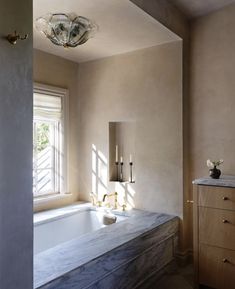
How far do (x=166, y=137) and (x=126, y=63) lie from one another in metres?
1.03

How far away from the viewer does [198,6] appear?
9.30 ft

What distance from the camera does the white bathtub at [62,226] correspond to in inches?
115

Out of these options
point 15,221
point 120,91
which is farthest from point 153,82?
point 15,221

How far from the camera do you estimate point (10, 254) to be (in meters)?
1.35

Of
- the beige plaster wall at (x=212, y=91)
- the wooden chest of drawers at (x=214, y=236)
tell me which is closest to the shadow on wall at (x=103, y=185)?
the beige plaster wall at (x=212, y=91)

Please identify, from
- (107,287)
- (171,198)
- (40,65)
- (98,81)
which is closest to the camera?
(107,287)

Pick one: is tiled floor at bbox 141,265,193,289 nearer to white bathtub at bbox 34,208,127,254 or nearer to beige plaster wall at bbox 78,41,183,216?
beige plaster wall at bbox 78,41,183,216

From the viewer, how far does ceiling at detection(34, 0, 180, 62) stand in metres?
2.28

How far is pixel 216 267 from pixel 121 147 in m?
1.73

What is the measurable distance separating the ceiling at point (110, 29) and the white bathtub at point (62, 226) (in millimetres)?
1896

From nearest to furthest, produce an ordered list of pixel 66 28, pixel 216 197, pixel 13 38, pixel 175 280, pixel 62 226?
pixel 13 38 → pixel 66 28 → pixel 216 197 → pixel 175 280 → pixel 62 226

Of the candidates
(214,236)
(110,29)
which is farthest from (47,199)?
(110,29)

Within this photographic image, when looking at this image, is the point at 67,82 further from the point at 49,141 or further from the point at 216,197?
the point at 216,197

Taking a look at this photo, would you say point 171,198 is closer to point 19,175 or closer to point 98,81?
point 98,81
